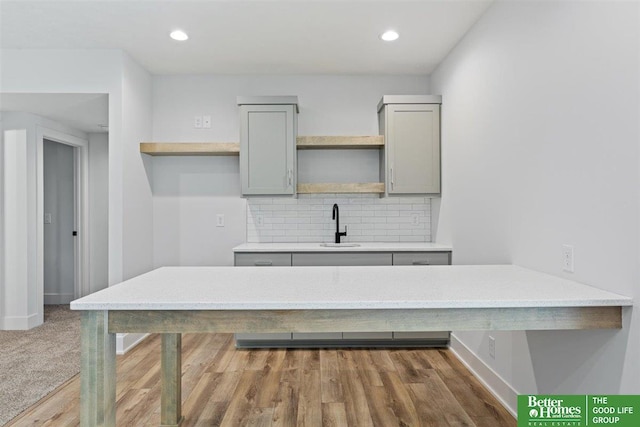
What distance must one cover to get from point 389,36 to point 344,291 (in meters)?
2.28

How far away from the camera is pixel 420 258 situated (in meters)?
3.29

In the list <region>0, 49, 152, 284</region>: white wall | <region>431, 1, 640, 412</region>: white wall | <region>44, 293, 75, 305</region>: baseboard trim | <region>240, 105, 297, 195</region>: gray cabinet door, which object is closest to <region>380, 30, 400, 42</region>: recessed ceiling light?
<region>431, 1, 640, 412</region>: white wall

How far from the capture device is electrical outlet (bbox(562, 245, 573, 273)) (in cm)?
175

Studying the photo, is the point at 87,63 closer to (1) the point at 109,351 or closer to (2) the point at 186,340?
(2) the point at 186,340

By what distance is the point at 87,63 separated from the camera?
3291mm

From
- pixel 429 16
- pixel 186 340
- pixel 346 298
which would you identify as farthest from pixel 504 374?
pixel 186 340

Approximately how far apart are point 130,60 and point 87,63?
34 cm

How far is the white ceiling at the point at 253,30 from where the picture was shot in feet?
8.52

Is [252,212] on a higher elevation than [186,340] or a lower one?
higher

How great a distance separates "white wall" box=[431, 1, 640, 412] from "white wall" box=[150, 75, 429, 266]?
1196 mm

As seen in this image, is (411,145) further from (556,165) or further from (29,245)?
(29,245)

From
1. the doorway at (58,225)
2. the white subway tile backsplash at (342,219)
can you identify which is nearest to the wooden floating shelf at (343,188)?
the white subway tile backsplash at (342,219)

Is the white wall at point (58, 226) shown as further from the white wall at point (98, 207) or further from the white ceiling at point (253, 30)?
the white ceiling at point (253, 30)

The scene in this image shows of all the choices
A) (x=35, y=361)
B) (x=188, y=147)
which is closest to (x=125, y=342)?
(x=35, y=361)
